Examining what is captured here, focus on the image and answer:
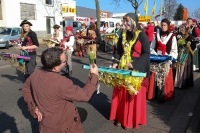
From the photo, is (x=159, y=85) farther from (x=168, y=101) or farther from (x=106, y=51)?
(x=106, y=51)

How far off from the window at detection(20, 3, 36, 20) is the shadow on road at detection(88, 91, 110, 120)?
69.1ft

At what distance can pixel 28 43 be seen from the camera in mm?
5926

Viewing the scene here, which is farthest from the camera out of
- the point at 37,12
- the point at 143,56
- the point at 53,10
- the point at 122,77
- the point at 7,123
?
the point at 53,10

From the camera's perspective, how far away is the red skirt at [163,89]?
212 inches

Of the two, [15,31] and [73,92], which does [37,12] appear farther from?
[73,92]

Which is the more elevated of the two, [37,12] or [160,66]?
[37,12]

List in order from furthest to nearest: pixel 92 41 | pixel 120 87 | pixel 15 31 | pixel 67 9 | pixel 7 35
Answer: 1. pixel 67 9
2. pixel 15 31
3. pixel 7 35
4. pixel 92 41
5. pixel 120 87

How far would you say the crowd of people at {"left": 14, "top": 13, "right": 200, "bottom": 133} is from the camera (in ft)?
7.50

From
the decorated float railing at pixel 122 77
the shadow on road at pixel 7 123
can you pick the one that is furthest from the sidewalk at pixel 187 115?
the shadow on road at pixel 7 123

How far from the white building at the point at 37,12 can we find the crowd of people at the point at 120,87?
670 inches

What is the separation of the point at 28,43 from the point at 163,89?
360 cm

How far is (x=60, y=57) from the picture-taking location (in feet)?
7.53

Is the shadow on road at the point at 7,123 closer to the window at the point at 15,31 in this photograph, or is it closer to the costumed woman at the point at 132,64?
the costumed woman at the point at 132,64

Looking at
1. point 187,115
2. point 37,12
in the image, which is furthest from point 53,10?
point 187,115
